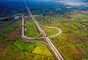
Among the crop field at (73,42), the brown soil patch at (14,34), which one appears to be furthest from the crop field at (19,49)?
the crop field at (73,42)

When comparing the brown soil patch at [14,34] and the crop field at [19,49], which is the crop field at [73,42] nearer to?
the crop field at [19,49]

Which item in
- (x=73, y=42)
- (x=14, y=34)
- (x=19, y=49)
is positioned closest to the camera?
(x=19, y=49)

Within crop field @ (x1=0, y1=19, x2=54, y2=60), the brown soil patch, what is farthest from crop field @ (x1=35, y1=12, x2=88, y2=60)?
the brown soil patch

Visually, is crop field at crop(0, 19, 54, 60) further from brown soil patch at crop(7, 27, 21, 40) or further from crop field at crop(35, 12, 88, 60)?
crop field at crop(35, 12, 88, 60)

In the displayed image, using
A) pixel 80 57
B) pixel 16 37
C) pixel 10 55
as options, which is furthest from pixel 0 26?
pixel 80 57

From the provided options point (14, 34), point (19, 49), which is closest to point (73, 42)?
point (19, 49)

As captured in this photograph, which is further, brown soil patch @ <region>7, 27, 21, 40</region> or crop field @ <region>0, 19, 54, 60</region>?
brown soil patch @ <region>7, 27, 21, 40</region>

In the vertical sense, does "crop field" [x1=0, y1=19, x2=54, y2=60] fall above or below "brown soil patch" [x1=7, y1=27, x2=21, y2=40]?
above

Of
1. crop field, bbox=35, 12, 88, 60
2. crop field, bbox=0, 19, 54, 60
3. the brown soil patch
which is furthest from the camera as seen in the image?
the brown soil patch

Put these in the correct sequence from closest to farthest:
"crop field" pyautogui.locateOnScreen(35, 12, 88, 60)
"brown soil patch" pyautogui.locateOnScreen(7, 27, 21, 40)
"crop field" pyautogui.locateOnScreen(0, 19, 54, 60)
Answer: "crop field" pyautogui.locateOnScreen(0, 19, 54, 60)
"crop field" pyautogui.locateOnScreen(35, 12, 88, 60)
"brown soil patch" pyautogui.locateOnScreen(7, 27, 21, 40)

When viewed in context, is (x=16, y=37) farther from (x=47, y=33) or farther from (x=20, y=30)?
(x=47, y=33)

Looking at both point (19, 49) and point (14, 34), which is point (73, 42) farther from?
point (14, 34)
